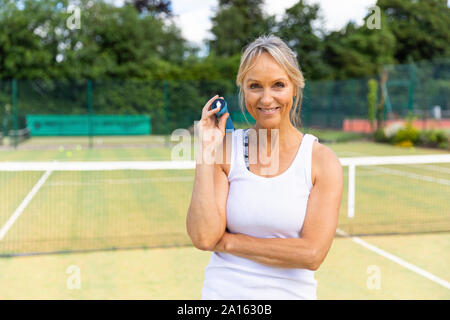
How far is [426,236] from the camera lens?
6734 mm

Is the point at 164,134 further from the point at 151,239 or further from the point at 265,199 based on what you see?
the point at 265,199

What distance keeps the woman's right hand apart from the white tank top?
11 cm

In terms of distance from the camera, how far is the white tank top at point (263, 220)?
65.7 inches

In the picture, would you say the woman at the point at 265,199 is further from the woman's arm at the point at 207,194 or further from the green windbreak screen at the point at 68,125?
the green windbreak screen at the point at 68,125

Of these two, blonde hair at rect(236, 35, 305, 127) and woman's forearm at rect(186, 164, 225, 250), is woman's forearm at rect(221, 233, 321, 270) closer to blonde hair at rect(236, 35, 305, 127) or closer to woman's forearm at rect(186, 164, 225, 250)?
woman's forearm at rect(186, 164, 225, 250)

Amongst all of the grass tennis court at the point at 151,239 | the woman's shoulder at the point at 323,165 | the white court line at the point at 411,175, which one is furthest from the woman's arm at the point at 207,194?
the white court line at the point at 411,175

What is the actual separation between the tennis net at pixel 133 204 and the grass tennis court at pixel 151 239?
0.07ft

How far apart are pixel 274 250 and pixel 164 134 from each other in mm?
23872

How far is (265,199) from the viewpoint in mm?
1658

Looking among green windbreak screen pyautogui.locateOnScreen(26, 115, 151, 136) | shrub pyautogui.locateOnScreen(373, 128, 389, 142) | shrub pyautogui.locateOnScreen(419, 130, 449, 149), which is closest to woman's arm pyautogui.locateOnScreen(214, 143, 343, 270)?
shrub pyautogui.locateOnScreen(419, 130, 449, 149)

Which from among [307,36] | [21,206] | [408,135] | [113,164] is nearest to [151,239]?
[113,164]

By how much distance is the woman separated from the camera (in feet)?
5.43

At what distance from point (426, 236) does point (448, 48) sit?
142ft
